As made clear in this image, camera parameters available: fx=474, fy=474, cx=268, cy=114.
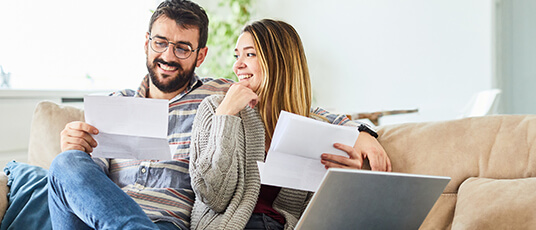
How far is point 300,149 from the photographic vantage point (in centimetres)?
Answer: 122

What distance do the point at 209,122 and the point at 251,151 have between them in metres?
0.16

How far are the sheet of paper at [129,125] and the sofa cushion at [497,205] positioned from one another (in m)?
0.84

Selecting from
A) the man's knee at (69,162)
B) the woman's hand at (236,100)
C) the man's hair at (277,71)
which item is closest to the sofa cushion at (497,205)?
the man's hair at (277,71)

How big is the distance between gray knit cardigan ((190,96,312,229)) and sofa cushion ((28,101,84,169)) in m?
0.63

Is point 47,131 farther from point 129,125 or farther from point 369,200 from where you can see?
point 369,200

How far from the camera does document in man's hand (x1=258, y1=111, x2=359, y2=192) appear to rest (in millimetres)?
1180

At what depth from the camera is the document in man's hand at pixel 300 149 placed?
118 cm

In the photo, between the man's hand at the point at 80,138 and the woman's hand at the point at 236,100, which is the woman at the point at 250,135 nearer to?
the woman's hand at the point at 236,100

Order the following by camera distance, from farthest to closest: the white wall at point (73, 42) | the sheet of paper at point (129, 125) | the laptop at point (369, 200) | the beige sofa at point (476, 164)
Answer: the white wall at point (73, 42), the sheet of paper at point (129, 125), the beige sofa at point (476, 164), the laptop at point (369, 200)

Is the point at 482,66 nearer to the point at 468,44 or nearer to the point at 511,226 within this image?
the point at 468,44

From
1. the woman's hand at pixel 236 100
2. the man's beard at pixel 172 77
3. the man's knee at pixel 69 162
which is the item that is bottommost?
the man's knee at pixel 69 162

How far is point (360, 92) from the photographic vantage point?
193 inches

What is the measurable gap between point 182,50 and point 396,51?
338 centimetres

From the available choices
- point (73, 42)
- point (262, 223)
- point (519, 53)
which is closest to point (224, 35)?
point (73, 42)
